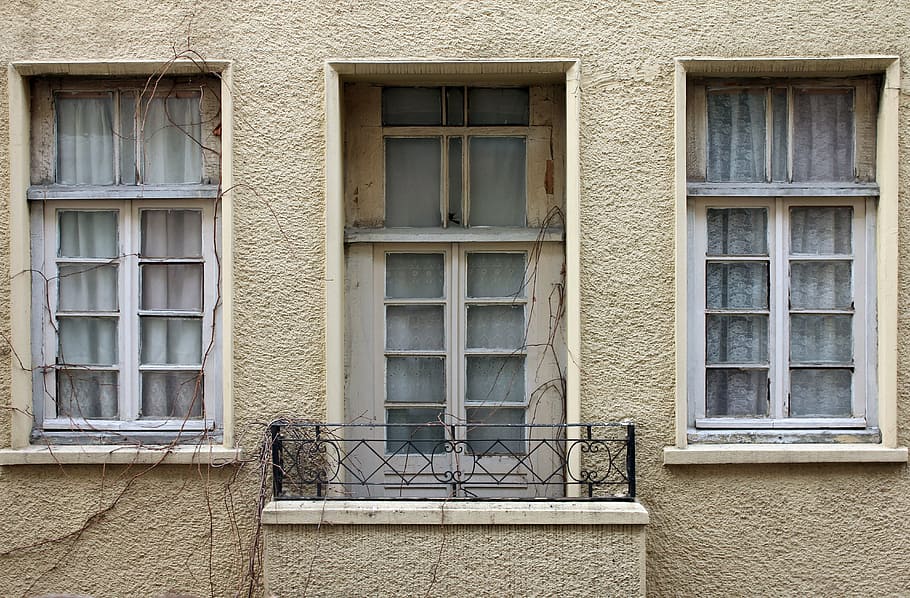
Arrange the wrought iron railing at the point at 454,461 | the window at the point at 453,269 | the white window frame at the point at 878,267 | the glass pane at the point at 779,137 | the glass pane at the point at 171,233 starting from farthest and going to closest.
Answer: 1. the window at the point at 453,269
2. the glass pane at the point at 171,233
3. the glass pane at the point at 779,137
4. the white window frame at the point at 878,267
5. the wrought iron railing at the point at 454,461

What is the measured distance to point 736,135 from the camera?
18.2 ft

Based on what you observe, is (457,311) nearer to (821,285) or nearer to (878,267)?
(821,285)

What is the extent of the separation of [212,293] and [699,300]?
121 inches

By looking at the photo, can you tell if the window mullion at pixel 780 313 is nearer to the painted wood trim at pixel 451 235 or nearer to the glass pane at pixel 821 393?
the glass pane at pixel 821 393

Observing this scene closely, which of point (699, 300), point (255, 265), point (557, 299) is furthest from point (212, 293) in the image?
point (699, 300)

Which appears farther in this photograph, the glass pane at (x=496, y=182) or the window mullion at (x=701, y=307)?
the glass pane at (x=496, y=182)

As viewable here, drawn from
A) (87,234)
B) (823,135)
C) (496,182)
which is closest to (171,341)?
(87,234)

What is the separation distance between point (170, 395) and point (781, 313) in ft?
12.8

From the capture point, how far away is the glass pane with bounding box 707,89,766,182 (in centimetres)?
556

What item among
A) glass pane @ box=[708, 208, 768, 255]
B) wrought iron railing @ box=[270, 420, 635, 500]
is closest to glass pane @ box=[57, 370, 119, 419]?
wrought iron railing @ box=[270, 420, 635, 500]

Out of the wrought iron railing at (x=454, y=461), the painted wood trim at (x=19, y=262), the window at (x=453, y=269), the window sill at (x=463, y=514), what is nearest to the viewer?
the window sill at (x=463, y=514)

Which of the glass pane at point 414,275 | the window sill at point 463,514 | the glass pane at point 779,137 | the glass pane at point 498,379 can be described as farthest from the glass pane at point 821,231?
the glass pane at point 414,275

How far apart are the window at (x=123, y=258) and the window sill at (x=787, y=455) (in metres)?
2.92

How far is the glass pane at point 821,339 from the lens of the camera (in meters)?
5.55
